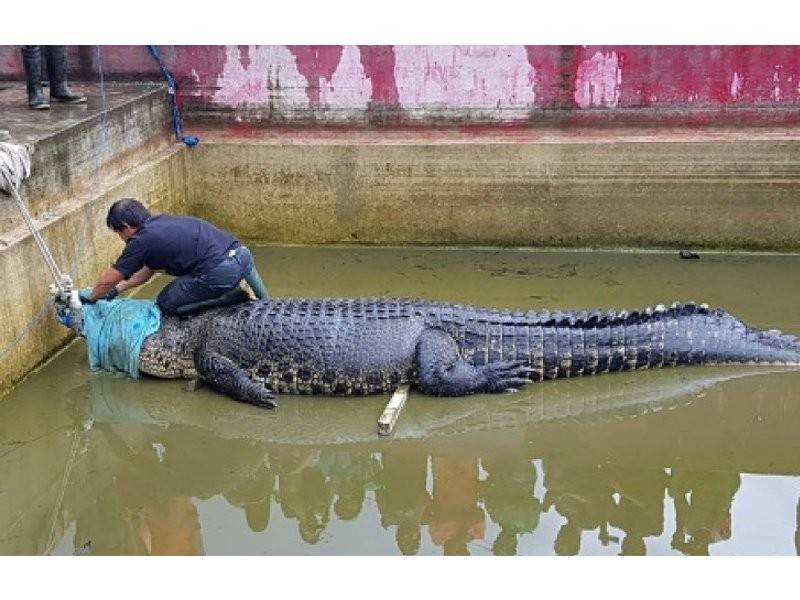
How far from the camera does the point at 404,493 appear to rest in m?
4.82

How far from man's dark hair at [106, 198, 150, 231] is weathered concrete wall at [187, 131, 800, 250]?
2792 mm

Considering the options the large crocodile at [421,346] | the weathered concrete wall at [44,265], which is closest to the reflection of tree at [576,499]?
the large crocodile at [421,346]

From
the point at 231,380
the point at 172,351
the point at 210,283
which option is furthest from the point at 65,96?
the point at 231,380

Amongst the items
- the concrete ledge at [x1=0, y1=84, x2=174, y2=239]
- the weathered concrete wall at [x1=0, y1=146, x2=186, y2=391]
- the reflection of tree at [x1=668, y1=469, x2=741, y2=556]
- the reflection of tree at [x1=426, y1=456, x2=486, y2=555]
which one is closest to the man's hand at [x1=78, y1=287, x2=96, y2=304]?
the weathered concrete wall at [x1=0, y1=146, x2=186, y2=391]

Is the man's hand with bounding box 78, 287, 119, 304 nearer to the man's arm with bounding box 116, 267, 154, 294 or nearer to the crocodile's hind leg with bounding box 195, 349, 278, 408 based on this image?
the man's arm with bounding box 116, 267, 154, 294

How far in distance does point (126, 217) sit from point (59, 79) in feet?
8.81

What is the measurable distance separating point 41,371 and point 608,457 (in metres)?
3.65

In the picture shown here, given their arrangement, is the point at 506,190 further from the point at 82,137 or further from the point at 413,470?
the point at 413,470

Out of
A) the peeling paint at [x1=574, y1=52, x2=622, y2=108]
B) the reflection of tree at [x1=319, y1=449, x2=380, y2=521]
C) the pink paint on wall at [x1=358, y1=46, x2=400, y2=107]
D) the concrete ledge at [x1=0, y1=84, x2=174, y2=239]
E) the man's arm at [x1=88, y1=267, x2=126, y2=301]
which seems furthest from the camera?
the pink paint on wall at [x1=358, y1=46, x2=400, y2=107]

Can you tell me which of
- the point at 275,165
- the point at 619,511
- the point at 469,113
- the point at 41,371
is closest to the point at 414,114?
the point at 469,113

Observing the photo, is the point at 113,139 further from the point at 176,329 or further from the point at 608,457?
the point at 608,457

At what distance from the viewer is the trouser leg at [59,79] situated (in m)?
7.64

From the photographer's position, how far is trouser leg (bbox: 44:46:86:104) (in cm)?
764

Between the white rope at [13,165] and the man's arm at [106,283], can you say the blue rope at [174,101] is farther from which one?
the man's arm at [106,283]
